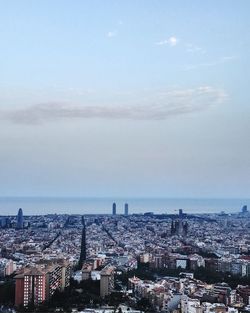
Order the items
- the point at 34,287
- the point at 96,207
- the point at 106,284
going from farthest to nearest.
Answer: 1. the point at 96,207
2. the point at 106,284
3. the point at 34,287

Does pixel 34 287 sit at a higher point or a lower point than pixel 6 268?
higher

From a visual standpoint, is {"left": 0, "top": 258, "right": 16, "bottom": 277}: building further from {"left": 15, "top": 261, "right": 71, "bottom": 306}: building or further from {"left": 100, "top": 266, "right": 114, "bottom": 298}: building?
{"left": 100, "top": 266, "right": 114, "bottom": 298}: building

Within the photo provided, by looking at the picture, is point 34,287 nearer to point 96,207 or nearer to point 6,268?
point 6,268

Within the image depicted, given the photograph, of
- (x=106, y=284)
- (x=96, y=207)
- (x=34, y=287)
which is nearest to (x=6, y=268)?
(x=106, y=284)

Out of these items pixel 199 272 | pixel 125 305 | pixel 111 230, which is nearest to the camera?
pixel 125 305

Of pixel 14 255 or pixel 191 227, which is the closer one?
pixel 14 255

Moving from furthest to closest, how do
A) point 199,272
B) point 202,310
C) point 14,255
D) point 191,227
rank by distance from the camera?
point 191,227, point 14,255, point 199,272, point 202,310

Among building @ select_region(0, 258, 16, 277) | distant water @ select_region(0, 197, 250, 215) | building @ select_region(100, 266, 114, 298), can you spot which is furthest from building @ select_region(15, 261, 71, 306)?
distant water @ select_region(0, 197, 250, 215)

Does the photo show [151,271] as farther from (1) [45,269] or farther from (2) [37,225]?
(2) [37,225]

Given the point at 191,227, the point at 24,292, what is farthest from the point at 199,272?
the point at 191,227

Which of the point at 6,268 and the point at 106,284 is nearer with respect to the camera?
the point at 106,284
